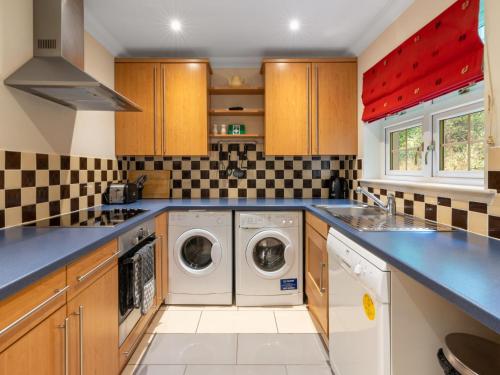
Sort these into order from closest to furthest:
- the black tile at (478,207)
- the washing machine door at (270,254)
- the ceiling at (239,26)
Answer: the black tile at (478,207)
the ceiling at (239,26)
the washing machine door at (270,254)

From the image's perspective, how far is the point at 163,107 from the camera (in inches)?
110

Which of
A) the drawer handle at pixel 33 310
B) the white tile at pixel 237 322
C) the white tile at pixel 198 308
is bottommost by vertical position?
the white tile at pixel 237 322

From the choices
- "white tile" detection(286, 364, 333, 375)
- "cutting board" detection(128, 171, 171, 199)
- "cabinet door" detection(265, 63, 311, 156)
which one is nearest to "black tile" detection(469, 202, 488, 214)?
"white tile" detection(286, 364, 333, 375)

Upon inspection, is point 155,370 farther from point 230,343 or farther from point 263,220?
point 263,220

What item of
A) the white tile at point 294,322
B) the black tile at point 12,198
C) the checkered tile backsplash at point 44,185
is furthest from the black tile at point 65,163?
the white tile at point 294,322

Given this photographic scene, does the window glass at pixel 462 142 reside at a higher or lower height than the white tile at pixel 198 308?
higher

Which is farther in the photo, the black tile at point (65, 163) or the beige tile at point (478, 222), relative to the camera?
the black tile at point (65, 163)

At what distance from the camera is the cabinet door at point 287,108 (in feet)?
9.16

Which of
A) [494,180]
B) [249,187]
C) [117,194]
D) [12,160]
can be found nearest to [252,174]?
[249,187]

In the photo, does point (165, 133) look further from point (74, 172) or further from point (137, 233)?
point (137, 233)

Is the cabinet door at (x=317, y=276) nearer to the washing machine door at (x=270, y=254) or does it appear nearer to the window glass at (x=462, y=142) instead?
the washing machine door at (x=270, y=254)

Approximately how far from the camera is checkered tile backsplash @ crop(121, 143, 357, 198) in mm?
3123

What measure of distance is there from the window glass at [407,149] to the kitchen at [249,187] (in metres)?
0.02

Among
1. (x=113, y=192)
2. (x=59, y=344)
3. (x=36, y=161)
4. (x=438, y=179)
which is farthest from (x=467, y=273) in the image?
(x=113, y=192)
